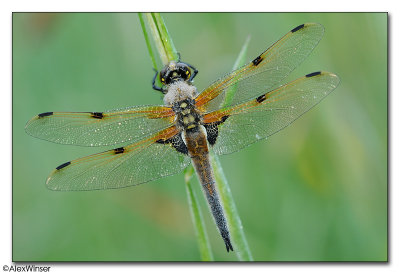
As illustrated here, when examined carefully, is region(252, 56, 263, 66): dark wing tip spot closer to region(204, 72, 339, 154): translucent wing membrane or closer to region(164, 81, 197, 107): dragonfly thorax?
region(204, 72, 339, 154): translucent wing membrane

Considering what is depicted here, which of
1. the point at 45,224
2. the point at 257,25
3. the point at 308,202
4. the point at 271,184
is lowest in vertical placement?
the point at 308,202

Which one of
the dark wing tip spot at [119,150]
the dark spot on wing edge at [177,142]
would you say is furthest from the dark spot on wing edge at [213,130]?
the dark wing tip spot at [119,150]

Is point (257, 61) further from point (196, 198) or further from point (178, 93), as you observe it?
point (196, 198)

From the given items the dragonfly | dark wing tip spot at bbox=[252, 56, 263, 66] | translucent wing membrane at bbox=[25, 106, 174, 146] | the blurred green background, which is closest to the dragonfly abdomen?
the dragonfly

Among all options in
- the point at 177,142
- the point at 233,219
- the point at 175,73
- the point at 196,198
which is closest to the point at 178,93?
the point at 175,73

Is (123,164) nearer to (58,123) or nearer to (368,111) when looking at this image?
(58,123)

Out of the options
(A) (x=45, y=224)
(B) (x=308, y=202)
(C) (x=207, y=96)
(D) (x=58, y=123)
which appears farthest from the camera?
(A) (x=45, y=224)

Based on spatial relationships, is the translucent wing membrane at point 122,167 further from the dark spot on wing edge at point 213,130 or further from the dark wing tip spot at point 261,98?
the dark wing tip spot at point 261,98

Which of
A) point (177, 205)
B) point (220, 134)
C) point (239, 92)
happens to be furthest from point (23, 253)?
point (239, 92)

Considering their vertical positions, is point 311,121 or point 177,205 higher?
point 311,121
